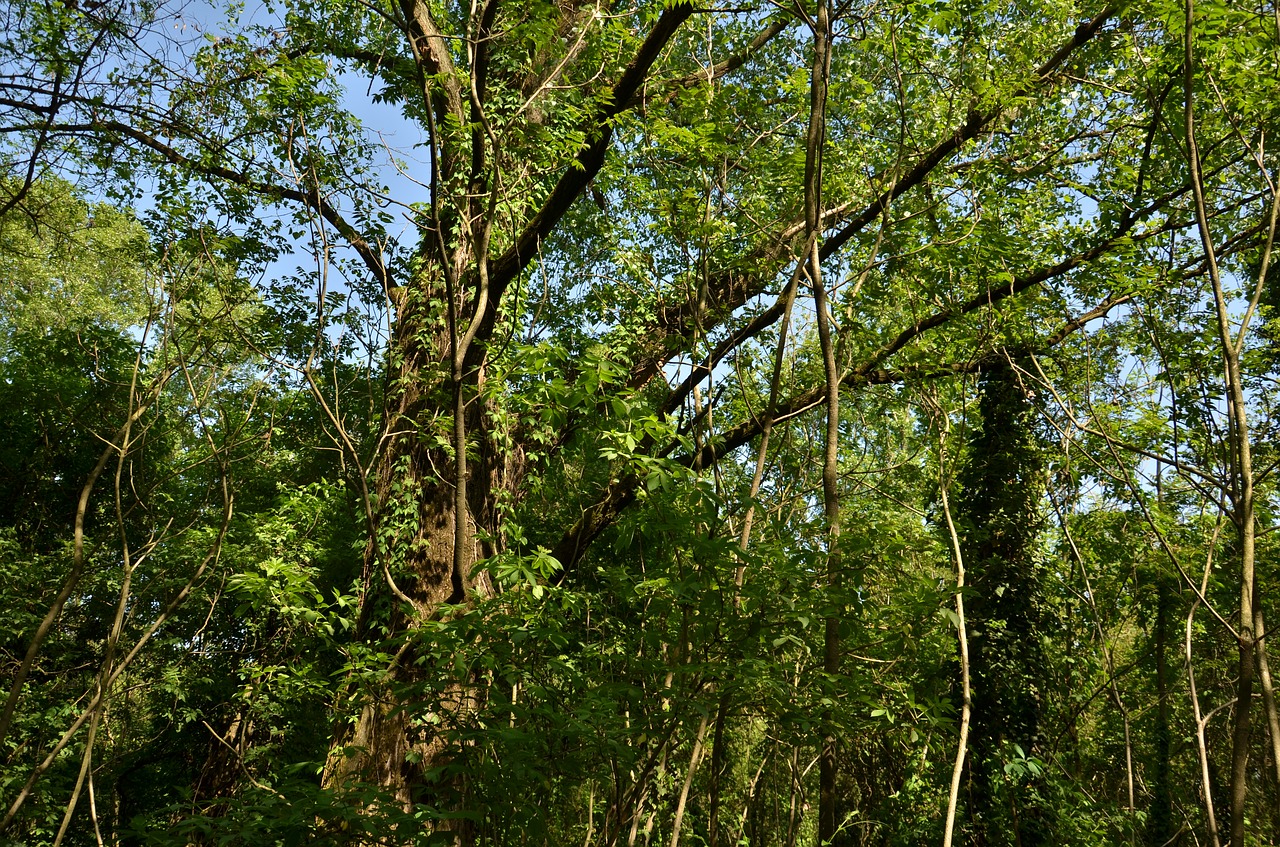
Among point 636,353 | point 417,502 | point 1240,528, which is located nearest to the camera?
point 1240,528

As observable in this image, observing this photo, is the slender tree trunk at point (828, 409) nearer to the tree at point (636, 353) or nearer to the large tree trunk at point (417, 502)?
the tree at point (636, 353)

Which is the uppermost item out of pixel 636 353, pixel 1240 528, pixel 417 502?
pixel 636 353

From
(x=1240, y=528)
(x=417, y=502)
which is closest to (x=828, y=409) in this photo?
(x=1240, y=528)

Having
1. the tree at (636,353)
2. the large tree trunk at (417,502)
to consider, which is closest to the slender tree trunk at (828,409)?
the tree at (636,353)

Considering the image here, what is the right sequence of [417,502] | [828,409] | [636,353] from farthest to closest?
[636,353] < [417,502] < [828,409]

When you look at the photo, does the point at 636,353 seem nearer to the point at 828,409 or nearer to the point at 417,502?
the point at 417,502

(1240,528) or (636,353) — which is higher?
(636,353)

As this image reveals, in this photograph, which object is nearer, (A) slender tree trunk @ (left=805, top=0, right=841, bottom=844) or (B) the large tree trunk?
(A) slender tree trunk @ (left=805, top=0, right=841, bottom=844)

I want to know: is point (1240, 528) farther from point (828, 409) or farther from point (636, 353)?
point (636, 353)

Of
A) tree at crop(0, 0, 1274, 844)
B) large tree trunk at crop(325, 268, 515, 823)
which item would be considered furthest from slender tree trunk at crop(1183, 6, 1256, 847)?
large tree trunk at crop(325, 268, 515, 823)

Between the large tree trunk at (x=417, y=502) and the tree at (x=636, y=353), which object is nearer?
the tree at (x=636, y=353)

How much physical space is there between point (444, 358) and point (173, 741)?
10267 mm

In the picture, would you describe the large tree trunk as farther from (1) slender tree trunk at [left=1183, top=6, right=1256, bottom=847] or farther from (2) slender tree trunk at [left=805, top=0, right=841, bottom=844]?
(1) slender tree trunk at [left=1183, top=6, right=1256, bottom=847]

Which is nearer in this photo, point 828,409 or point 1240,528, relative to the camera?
point 1240,528
